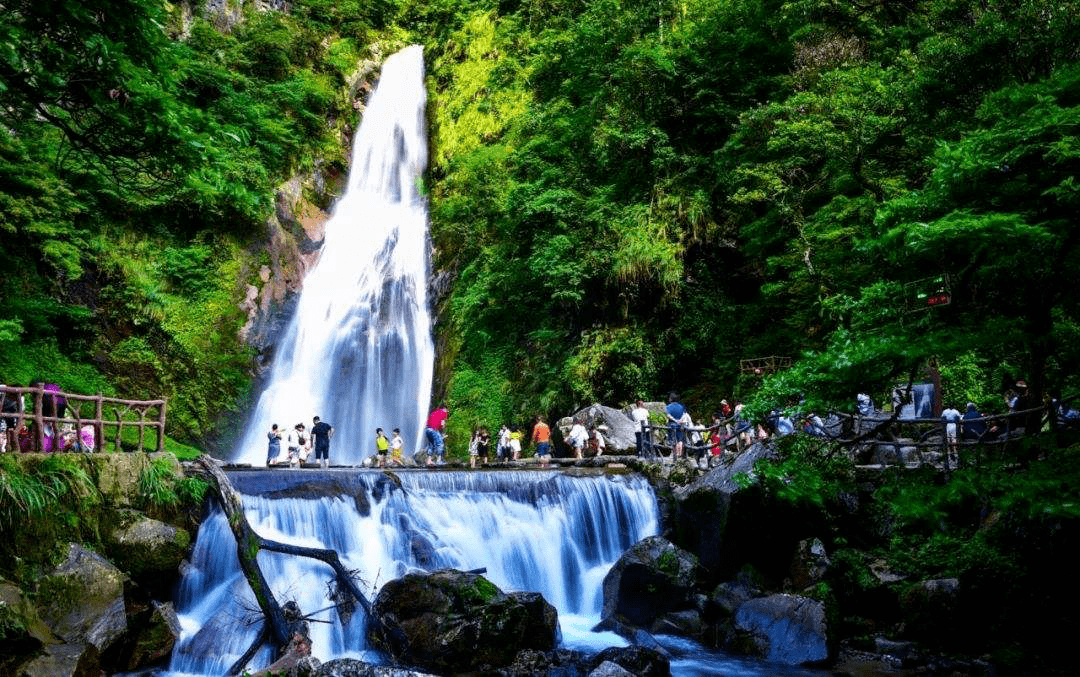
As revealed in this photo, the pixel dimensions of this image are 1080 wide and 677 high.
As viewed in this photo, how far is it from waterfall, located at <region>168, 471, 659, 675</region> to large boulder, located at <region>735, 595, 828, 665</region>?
81.0 inches

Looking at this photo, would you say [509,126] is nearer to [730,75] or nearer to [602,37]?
[602,37]

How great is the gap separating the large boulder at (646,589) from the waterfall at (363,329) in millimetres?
12415

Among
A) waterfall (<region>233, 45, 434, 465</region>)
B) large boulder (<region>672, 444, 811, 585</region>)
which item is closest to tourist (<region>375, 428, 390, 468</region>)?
waterfall (<region>233, 45, 434, 465</region>)

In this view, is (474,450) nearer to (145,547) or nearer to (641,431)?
(641,431)

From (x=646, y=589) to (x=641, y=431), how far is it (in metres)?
5.47

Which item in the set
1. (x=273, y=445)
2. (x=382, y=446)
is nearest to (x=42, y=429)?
(x=273, y=445)

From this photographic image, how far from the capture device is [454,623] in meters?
8.62

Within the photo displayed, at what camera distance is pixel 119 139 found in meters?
6.34

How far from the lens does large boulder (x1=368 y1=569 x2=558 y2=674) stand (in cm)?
847

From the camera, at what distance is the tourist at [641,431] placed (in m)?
15.6

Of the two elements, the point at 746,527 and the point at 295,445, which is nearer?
the point at 746,527

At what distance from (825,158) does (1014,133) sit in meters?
12.0

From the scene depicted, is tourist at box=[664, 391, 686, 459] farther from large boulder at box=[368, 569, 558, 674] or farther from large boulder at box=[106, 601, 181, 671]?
large boulder at box=[106, 601, 181, 671]

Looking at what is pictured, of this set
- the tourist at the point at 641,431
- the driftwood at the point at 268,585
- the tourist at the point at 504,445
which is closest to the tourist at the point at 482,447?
the tourist at the point at 504,445
